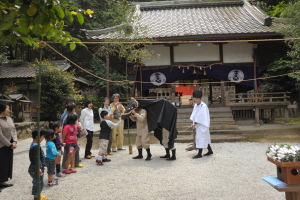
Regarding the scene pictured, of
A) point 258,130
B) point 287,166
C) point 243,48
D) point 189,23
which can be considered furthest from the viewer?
point 189,23

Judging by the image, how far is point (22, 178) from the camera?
15.9 ft

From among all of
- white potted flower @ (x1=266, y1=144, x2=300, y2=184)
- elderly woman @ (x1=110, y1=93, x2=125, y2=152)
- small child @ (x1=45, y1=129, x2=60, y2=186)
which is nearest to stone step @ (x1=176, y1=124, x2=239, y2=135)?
elderly woman @ (x1=110, y1=93, x2=125, y2=152)

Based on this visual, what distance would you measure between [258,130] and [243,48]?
4574 millimetres

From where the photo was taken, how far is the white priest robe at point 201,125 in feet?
20.2

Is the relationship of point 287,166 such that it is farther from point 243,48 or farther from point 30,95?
point 30,95

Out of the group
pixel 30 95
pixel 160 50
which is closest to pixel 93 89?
pixel 30 95

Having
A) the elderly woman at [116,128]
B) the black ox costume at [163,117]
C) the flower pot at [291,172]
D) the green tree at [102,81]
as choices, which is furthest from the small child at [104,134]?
the green tree at [102,81]

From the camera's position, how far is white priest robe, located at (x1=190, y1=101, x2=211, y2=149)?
20.2 ft

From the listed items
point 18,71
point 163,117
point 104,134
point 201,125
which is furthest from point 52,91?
point 201,125

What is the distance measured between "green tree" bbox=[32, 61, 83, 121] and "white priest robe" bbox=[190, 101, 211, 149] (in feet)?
30.7

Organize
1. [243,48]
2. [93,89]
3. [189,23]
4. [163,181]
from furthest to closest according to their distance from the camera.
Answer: [93,89] → [189,23] → [243,48] → [163,181]

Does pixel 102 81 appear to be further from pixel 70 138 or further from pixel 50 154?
pixel 50 154

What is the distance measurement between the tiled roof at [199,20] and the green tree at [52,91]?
3842mm

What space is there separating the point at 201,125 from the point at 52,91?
9.80 metres
